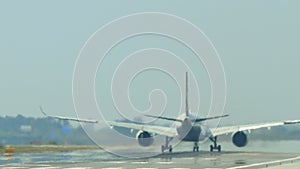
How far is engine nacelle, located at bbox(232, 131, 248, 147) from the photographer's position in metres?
70.0

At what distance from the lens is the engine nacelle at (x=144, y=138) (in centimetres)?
6988

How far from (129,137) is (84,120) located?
14674 millimetres

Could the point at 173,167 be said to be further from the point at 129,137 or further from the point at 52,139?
the point at 52,139

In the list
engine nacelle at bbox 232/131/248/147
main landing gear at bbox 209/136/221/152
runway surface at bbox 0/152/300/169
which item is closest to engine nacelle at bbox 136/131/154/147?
main landing gear at bbox 209/136/221/152

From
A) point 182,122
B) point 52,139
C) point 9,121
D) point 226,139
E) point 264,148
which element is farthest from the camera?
point 9,121

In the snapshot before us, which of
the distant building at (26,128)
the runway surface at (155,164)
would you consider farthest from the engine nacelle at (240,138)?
the distant building at (26,128)

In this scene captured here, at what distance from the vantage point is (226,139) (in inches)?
3219

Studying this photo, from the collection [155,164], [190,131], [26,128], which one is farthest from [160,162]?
[26,128]

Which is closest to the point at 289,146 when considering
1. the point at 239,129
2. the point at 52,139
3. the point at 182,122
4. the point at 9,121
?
the point at 239,129

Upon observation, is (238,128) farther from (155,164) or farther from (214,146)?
(155,164)

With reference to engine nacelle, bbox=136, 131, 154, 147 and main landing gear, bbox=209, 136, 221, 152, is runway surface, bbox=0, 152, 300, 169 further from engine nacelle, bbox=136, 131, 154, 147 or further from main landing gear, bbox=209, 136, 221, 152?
main landing gear, bbox=209, 136, 221, 152

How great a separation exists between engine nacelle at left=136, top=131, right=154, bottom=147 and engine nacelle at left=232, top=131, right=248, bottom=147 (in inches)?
339

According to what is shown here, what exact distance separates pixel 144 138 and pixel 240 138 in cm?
975

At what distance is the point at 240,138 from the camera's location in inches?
2763
